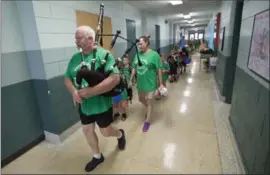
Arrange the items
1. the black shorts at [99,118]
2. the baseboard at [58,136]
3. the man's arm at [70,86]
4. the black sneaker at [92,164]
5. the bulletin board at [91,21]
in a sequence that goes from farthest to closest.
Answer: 1. the bulletin board at [91,21]
2. the baseboard at [58,136]
3. the black sneaker at [92,164]
4. the black shorts at [99,118]
5. the man's arm at [70,86]

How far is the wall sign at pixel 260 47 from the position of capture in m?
1.33

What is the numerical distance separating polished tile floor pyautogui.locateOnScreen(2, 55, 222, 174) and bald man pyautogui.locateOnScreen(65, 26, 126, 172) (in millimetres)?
262

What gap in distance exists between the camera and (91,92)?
1533 millimetres

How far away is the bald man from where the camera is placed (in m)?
1.53

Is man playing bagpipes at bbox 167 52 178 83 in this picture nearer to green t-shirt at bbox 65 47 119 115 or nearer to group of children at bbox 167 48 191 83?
group of children at bbox 167 48 191 83

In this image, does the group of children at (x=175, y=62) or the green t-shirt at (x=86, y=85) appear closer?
the green t-shirt at (x=86, y=85)

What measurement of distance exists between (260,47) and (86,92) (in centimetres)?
154

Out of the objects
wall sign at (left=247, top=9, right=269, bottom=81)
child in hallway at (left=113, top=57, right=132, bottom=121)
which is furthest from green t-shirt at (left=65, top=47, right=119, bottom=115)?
wall sign at (left=247, top=9, right=269, bottom=81)

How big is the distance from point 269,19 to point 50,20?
7.61 feet

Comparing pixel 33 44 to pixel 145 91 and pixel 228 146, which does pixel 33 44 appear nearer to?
pixel 145 91

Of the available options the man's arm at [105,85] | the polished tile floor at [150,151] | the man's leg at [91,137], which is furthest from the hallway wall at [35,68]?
the man's arm at [105,85]

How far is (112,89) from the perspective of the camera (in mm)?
1630

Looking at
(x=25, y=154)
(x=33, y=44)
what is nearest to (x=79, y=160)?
(x=25, y=154)

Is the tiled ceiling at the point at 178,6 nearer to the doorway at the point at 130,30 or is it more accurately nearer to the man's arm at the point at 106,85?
the doorway at the point at 130,30
